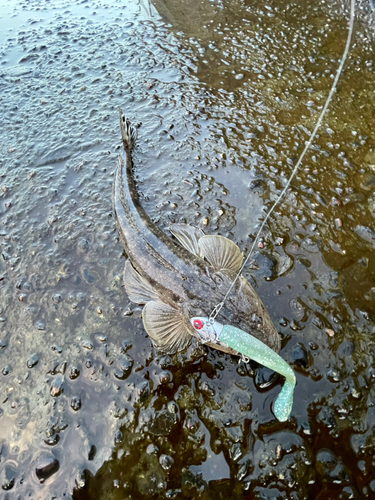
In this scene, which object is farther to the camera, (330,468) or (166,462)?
(166,462)

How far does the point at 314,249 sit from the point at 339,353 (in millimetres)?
1035

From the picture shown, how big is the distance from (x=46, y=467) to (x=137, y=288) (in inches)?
59.4

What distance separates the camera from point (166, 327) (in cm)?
276

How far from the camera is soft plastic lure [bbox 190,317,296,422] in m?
2.16

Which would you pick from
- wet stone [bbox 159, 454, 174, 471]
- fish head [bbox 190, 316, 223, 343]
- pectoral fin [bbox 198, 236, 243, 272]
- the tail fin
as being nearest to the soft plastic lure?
fish head [bbox 190, 316, 223, 343]

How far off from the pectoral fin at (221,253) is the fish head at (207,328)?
0.60 m

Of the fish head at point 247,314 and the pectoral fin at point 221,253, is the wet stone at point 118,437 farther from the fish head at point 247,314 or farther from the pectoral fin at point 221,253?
the pectoral fin at point 221,253

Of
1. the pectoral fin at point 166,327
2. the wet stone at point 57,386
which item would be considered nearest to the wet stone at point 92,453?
the wet stone at point 57,386

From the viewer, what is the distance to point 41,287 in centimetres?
332

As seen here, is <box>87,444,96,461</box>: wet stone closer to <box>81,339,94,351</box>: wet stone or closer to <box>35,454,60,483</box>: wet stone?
<box>35,454,60,483</box>: wet stone

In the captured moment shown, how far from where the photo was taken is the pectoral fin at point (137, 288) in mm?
2977

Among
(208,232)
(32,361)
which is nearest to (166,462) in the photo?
(32,361)

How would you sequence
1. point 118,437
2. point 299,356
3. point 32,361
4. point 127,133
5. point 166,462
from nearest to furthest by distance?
point 166,462
point 118,437
point 299,356
point 32,361
point 127,133

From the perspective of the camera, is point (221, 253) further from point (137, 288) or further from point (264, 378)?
point (264, 378)
